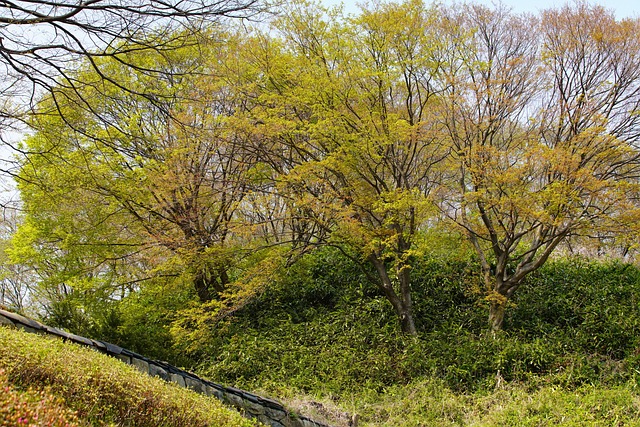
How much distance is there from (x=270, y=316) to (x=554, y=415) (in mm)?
6131

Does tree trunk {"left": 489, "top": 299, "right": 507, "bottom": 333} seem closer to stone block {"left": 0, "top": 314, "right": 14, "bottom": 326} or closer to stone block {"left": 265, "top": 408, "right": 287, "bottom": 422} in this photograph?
stone block {"left": 265, "top": 408, "right": 287, "bottom": 422}

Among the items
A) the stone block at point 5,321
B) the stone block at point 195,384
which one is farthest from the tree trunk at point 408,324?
the stone block at point 5,321

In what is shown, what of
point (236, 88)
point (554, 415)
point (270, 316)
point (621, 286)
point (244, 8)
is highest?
point (236, 88)

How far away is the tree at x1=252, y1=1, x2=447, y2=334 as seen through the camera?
862 cm

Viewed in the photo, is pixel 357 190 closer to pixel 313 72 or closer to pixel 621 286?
pixel 313 72

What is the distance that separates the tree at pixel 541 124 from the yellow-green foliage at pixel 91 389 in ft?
19.8

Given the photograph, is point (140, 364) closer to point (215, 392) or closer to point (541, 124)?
point (215, 392)

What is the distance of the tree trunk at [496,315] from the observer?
9.04 metres

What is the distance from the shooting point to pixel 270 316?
36.2ft

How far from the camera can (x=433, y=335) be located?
9.35 metres

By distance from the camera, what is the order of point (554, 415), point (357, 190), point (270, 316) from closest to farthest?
point (554, 415), point (357, 190), point (270, 316)

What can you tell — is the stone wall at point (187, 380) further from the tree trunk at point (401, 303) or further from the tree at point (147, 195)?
the tree at point (147, 195)

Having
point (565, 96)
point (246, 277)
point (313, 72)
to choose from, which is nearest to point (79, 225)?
point (246, 277)

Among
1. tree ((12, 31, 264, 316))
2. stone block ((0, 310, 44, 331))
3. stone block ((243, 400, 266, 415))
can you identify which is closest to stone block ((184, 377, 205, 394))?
stone block ((243, 400, 266, 415))
